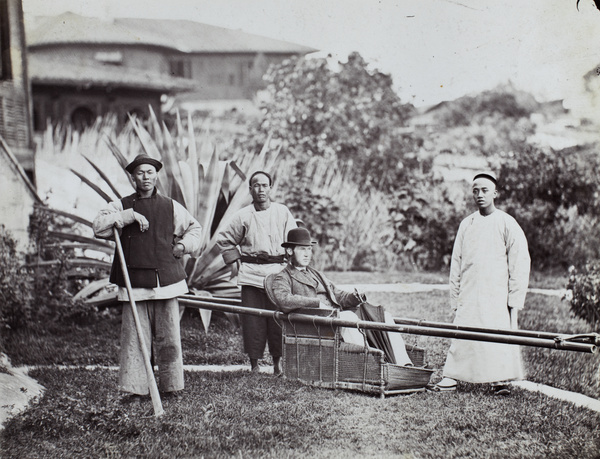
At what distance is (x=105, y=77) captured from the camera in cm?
1083

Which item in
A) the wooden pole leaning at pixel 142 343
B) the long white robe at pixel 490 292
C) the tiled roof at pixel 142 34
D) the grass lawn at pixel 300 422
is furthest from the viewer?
the tiled roof at pixel 142 34

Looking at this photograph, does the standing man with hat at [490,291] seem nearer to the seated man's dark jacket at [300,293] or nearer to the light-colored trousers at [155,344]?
the seated man's dark jacket at [300,293]

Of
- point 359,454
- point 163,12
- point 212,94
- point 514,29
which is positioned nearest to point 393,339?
point 359,454

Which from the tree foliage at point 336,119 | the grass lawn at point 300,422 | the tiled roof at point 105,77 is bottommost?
the grass lawn at point 300,422

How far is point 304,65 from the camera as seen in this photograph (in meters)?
10.5

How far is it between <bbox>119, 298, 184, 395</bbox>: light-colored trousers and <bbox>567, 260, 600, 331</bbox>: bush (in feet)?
11.1

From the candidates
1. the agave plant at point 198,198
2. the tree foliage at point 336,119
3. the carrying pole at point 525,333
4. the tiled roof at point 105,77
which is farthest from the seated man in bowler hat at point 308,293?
the tiled roof at point 105,77

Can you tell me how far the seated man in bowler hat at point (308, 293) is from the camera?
4.92 metres

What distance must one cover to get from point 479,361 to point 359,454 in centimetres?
118

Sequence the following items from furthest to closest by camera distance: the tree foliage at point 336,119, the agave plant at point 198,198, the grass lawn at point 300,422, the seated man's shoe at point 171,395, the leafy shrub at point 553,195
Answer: the tree foliage at point 336,119 → the leafy shrub at point 553,195 → the agave plant at point 198,198 → the seated man's shoe at point 171,395 → the grass lawn at point 300,422

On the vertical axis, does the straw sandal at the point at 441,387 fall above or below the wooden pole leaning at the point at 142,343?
below

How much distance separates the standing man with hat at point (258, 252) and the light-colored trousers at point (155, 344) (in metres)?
0.80

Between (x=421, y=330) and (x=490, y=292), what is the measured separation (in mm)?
871

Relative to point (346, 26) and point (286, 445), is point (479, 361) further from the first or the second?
point (346, 26)
